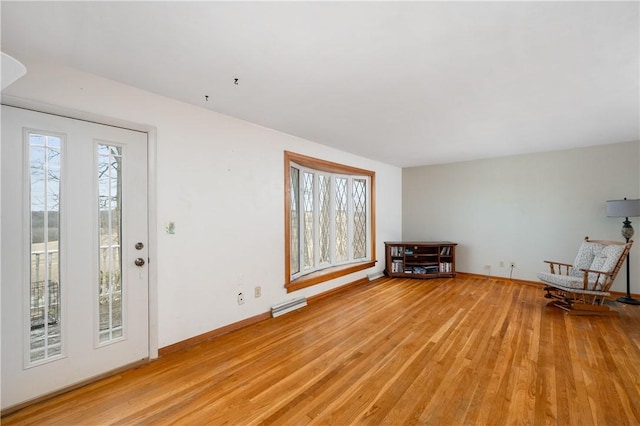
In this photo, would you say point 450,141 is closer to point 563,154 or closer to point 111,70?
point 563,154

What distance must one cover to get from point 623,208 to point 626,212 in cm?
6

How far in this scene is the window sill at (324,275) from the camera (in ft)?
12.2

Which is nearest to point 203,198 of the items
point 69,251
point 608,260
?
point 69,251

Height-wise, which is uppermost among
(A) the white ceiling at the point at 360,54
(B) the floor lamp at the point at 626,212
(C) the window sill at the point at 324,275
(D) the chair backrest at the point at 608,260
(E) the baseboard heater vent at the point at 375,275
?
(A) the white ceiling at the point at 360,54

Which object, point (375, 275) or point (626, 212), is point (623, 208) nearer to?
point (626, 212)

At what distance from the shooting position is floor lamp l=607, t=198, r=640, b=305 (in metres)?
3.75

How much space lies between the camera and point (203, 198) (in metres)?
2.74

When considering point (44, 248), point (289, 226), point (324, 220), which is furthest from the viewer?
point (324, 220)

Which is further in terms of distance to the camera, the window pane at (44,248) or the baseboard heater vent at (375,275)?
the baseboard heater vent at (375,275)

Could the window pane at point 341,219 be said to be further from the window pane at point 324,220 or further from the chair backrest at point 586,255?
the chair backrest at point 586,255

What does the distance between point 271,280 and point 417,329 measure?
1777 millimetres

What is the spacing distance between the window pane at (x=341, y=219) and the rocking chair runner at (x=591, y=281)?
293 centimetres

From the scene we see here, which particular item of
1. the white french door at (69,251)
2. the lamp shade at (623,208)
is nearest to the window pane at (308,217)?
the white french door at (69,251)

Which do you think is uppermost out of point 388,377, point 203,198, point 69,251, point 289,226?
point 203,198
